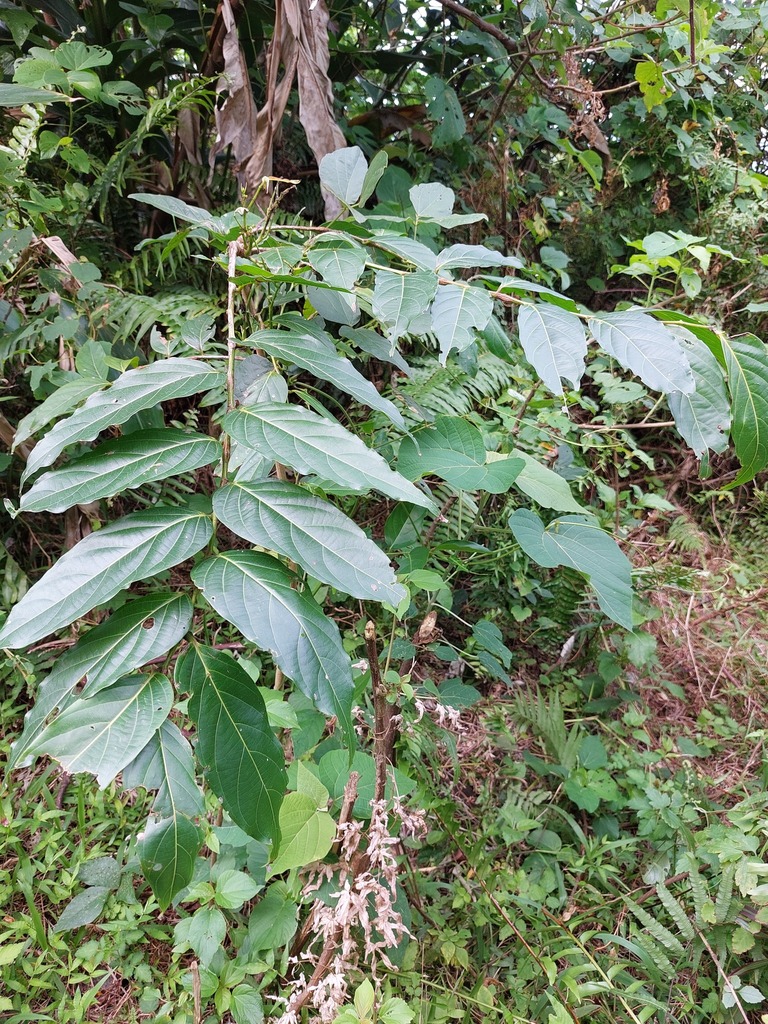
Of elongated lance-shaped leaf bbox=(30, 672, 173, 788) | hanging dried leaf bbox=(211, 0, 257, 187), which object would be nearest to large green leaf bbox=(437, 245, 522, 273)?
elongated lance-shaped leaf bbox=(30, 672, 173, 788)

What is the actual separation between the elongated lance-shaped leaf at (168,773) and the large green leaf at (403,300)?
17.5 inches

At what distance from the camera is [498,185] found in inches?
101

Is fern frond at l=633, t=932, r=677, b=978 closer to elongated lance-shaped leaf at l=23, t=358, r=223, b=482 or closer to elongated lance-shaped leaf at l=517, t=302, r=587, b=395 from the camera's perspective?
elongated lance-shaped leaf at l=517, t=302, r=587, b=395

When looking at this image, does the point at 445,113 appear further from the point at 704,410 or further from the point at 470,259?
the point at 704,410

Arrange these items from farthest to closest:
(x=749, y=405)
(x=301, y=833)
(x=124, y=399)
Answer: (x=301, y=833), (x=749, y=405), (x=124, y=399)

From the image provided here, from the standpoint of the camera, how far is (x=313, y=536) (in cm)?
49

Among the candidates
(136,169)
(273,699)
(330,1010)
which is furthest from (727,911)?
(136,169)

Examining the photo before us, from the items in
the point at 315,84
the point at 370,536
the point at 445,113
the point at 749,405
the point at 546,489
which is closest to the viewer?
the point at 749,405

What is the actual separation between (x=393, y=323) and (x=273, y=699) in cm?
67

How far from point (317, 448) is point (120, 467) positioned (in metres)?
0.18

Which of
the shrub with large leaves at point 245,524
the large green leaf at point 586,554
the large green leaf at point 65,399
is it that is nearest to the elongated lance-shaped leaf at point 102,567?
the shrub with large leaves at point 245,524

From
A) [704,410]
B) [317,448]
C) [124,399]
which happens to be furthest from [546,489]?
[124,399]

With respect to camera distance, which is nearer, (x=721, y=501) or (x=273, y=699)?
(x=273, y=699)

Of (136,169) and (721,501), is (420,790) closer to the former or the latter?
(136,169)
